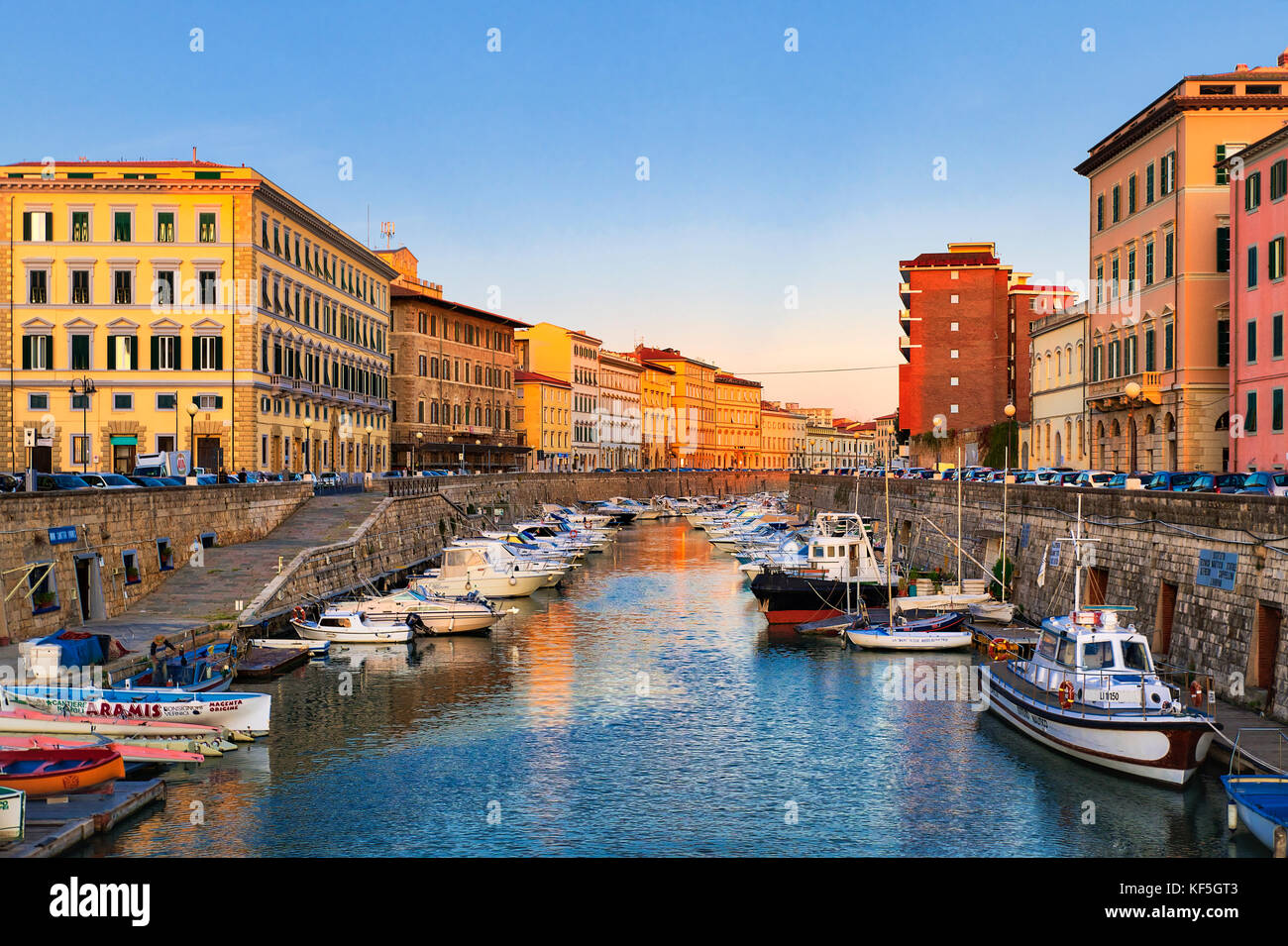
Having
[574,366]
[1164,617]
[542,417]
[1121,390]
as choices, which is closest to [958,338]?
[1121,390]

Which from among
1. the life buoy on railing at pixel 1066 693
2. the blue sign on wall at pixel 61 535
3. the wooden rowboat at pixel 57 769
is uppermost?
the blue sign on wall at pixel 61 535

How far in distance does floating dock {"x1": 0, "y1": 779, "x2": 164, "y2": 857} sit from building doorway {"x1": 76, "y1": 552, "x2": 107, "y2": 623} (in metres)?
16.5

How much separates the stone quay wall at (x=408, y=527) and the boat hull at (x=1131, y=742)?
2637cm

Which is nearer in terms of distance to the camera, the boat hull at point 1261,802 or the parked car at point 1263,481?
the boat hull at point 1261,802

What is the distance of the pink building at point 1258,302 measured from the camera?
152 ft

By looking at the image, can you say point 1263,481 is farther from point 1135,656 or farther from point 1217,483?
point 1135,656

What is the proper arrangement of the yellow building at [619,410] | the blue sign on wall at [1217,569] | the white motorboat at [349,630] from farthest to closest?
1. the yellow building at [619,410]
2. the white motorboat at [349,630]
3. the blue sign on wall at [1217,569]

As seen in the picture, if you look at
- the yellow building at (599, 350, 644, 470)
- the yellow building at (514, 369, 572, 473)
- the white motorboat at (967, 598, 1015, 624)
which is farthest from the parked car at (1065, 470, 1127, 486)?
the yellow building at (599, 350, 644, 470)

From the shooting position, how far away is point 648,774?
25125 mm

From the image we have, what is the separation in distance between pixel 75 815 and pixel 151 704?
6066mm

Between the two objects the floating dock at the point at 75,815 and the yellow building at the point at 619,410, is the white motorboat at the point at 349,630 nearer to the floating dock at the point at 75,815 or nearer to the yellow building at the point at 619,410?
the floating dock at the point at 75,815

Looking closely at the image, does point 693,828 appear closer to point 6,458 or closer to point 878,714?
point 878,714

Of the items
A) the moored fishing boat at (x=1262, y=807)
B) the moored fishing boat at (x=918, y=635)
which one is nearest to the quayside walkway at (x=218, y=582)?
the moored fishing boat at (x=918, y=635)

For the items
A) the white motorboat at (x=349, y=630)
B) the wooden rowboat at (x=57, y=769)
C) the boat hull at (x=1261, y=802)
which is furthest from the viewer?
the white motorboat at (x=349, y=630)
